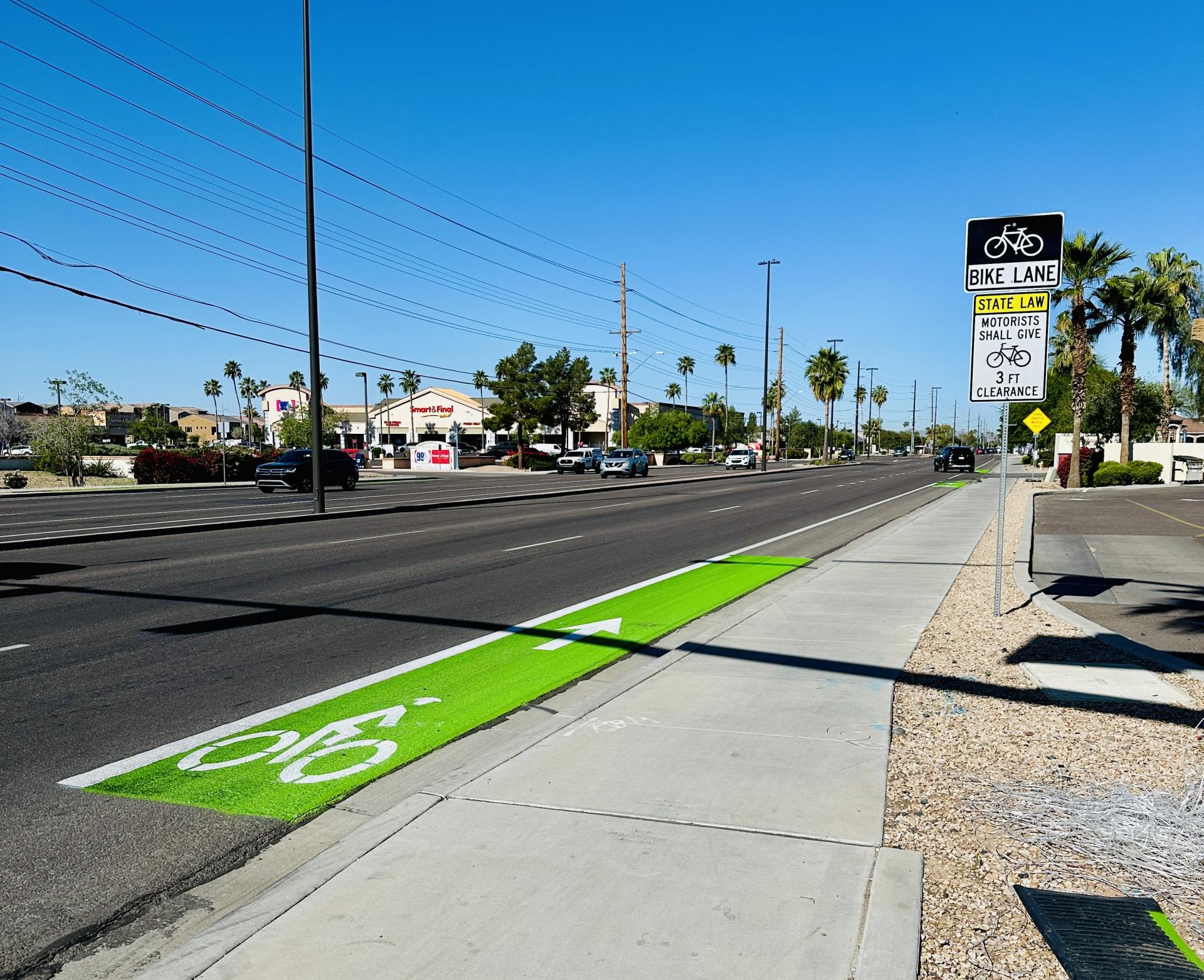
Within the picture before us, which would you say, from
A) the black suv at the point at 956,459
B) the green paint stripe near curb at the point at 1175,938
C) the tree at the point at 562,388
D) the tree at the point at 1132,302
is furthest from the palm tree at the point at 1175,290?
the tree at the point at 562,388

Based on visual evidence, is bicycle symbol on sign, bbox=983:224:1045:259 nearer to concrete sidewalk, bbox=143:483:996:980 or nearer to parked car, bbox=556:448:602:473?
concrete sidewalk, bbox=143:483:996:980

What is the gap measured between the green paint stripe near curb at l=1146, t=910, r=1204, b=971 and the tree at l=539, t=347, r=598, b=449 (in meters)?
83.0

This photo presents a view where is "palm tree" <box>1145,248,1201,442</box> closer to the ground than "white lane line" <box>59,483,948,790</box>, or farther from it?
farther from it

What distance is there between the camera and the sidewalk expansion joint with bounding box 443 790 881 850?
3982mm

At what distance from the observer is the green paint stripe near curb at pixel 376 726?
185 inches

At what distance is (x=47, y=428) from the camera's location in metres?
43.1

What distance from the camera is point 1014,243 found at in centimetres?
829

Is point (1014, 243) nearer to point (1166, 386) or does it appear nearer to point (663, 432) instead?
point (1166, 386)

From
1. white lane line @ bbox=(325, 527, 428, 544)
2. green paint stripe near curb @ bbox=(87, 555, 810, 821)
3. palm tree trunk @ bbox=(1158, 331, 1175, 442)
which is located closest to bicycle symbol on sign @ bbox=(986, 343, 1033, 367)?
green paint stripe near curb @ bbox=(87, 555, 810, 821)

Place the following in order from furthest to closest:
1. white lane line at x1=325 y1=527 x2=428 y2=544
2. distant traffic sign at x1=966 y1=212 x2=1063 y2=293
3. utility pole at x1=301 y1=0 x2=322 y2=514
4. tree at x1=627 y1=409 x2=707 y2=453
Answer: tree at x1=627 y1=409 x2=707 y2=453 < utility pole at x1=301 y1=0 x2=322 y2=514 < white lane line at x1=325 y1=527 x2=428 y2=544 < distant traffic sign at x1=966 y1=212 x2=1063 y2=293

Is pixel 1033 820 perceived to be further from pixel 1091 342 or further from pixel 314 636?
pixel 1091 342

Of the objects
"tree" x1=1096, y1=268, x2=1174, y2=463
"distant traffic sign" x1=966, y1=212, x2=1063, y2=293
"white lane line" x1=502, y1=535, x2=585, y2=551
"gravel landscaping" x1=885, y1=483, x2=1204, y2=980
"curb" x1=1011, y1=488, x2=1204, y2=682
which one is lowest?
"white lane line" x1=502, y1=535, x2=585, y2=551

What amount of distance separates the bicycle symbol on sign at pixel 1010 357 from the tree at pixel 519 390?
253 feet

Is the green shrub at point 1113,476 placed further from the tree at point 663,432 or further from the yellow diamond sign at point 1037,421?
the tree at point 663,432
